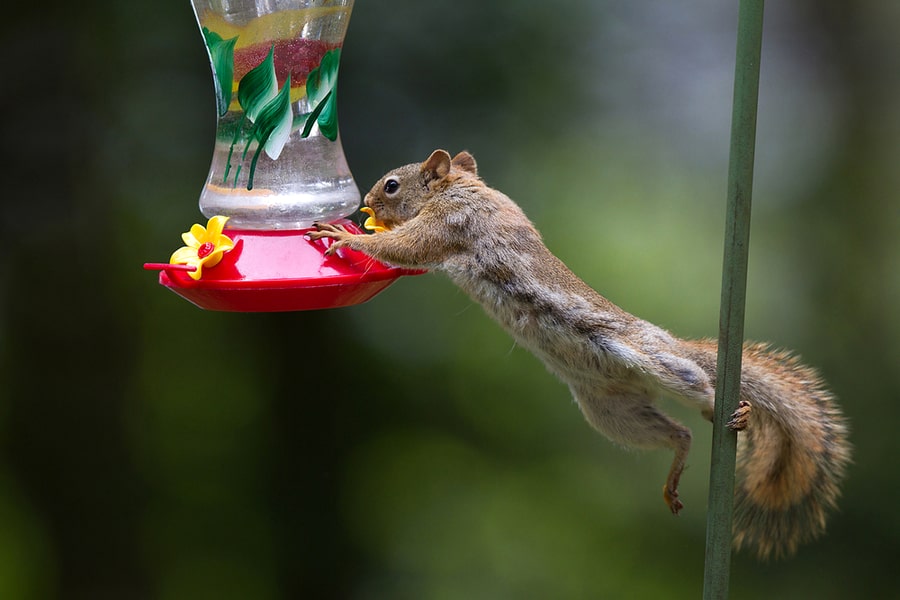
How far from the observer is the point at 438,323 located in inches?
141

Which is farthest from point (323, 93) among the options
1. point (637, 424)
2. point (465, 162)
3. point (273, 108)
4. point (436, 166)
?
point (637, 424)

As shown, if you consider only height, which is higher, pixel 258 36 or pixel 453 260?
pixel 258 36

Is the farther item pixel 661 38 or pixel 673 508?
pixel 661 38

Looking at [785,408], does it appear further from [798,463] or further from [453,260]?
[453,260]

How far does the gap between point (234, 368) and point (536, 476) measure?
4.07 ft

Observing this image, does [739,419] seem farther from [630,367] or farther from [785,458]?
[785,458]

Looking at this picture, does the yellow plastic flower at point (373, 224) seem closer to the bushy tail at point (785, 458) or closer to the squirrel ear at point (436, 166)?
the squirrel ear at point (436, 166)

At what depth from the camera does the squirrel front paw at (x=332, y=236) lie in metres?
1.74

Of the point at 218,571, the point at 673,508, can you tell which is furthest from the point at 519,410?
the point at 673,508

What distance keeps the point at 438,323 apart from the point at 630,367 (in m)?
1.79

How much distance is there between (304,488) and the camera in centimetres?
368

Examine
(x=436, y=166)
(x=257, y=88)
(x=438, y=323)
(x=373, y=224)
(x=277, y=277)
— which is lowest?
(x=438, y=323)

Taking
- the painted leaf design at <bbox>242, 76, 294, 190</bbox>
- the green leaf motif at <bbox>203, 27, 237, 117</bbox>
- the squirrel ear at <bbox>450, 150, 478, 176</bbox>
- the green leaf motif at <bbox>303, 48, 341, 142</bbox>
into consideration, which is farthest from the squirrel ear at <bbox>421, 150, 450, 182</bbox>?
the green leaf motif at <bbox>203, 27, 237, 117</bbox>

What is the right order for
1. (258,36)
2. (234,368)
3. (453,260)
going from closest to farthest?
(258,36) → (453,260) → (234,368)
